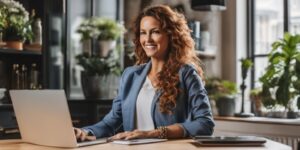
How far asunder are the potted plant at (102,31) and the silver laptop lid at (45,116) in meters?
2.53

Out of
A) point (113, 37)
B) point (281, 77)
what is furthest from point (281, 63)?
point (113, 37)

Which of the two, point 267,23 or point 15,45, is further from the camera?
point 267,23

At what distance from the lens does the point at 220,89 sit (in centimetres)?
461

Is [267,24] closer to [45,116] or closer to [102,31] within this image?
[102,31]

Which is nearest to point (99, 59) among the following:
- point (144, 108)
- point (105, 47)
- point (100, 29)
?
point (105, 47)

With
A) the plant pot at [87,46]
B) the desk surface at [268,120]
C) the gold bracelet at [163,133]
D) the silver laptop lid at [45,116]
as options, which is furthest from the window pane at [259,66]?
the silver laptop lid at [45,116]

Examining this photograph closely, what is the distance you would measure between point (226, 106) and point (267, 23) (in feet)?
3.09

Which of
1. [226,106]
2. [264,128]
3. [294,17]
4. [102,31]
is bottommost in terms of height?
[264,128]

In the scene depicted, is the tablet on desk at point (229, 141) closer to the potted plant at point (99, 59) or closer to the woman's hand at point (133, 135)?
the woman's hand at point (133, 135)

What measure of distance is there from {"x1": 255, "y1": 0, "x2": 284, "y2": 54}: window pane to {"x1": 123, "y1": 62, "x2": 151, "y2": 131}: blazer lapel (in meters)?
2.70

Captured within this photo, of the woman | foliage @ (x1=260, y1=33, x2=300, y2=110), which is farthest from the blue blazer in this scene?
foliage @ (x1=260, y1=33, x2=300, y2=110)

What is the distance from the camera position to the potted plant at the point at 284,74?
4254mm

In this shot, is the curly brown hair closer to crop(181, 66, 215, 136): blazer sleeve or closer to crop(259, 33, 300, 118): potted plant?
crop(181, 66, 215, 136): blazer sleeve

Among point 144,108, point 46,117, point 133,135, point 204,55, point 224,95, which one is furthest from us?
point 204,55
